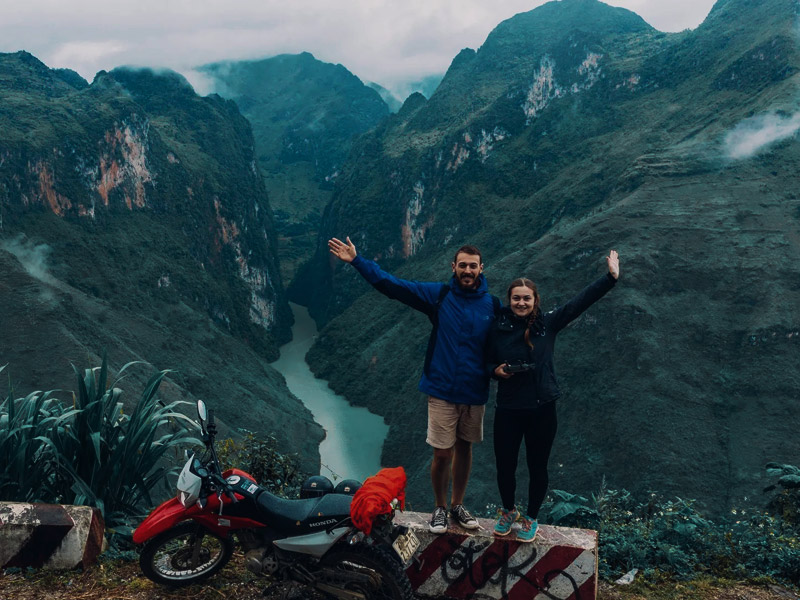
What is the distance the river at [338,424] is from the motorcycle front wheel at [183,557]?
27172mm

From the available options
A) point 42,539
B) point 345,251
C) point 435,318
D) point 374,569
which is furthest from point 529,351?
point 42,539

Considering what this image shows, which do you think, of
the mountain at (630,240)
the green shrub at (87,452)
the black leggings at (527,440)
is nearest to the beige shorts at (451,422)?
the black leggings at (527,440)

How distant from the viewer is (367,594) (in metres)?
4.03

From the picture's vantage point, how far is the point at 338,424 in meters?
51.0

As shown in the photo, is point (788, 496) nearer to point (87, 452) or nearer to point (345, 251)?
point (345, 251)

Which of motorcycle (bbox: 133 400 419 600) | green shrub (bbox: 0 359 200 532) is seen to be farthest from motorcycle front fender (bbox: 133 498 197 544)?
green shrub (bbox: 0 359 200 532)

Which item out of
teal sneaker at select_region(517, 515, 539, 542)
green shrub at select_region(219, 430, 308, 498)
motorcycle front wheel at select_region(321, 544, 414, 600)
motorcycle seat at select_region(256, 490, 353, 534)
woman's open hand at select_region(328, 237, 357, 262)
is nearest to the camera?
motorcycle front wheel at select_region(321, 544, 414, 600)

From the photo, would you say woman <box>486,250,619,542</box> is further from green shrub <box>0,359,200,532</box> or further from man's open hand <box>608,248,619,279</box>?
green shrub <box>0,359,200,532</box>

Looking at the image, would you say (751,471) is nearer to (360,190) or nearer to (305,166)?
(360,190)

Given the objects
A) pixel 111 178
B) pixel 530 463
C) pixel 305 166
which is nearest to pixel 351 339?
pixel 111 178

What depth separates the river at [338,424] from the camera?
42.0m

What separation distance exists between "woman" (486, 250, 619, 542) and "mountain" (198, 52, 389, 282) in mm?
100831

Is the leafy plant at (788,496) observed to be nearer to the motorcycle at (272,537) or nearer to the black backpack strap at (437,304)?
the black backpack strap at (437,304)

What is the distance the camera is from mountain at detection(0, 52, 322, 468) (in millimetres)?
34156
